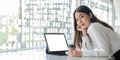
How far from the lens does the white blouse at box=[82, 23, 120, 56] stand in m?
1.79

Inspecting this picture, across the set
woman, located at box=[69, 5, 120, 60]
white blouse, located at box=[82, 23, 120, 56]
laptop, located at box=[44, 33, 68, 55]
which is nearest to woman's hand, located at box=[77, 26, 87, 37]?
woman, located at box=[69, 5, 120, 60]

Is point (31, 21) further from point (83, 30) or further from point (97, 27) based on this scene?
point (97, 27)

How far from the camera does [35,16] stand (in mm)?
3453

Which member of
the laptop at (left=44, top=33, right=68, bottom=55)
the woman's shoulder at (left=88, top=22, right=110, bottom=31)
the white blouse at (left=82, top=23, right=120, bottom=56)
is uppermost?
the woman's shoulder at (left=88, top=22, right=110, bottom=31)

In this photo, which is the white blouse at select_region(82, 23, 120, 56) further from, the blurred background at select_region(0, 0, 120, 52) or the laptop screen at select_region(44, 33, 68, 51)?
the blurred background at select_region(0, 0, 120, 52)

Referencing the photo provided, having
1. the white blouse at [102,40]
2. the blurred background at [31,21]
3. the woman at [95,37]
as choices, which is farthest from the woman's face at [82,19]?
the blurred background at [31,21]

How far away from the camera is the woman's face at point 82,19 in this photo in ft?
6.53

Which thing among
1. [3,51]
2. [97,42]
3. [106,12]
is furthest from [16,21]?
[106,12]

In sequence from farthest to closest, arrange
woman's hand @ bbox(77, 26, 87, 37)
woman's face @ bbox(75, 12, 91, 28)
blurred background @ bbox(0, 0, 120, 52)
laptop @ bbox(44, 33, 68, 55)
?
blurred background @ bbox(0, 0, 120, 52) < laptop @ bbox(44, 33, 68, 55) < woman's hand @ bbox(77, 26, 87, 37) < woman's face @ bbox(75, 12, 91, 28)

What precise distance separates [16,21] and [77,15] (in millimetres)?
1306

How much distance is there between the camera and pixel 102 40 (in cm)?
179

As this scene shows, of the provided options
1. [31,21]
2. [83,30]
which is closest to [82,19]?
[83,30]

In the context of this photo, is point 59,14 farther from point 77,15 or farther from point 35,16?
point 77,15

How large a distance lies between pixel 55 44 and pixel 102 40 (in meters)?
0.77
